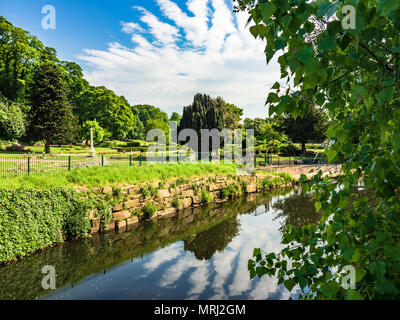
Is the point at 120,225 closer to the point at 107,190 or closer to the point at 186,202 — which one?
the point at 107,190

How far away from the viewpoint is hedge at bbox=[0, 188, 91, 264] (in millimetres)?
6223

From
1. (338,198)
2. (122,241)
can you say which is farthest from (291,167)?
(338,198)

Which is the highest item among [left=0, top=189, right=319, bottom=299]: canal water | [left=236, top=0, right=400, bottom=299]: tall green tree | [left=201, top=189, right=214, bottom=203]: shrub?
[left=236, top=0, right=400, bottom=299]: tall green tree

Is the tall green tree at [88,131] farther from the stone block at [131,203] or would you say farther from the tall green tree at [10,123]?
the stone block at [131,203]

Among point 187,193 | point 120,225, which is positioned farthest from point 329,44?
point 187,193

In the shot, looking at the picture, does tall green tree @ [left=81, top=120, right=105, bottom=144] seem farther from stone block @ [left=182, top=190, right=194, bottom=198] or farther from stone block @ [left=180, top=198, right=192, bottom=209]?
stone block @ [left=180, top=198, right=192, bottom=209]

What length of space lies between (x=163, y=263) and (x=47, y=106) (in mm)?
21581

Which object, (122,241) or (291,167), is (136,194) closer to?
(122,241)

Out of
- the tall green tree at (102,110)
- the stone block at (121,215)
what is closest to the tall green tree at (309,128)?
the tall green tree at (102,110)

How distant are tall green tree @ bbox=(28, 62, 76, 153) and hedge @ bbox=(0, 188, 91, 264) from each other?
1754 centimetres

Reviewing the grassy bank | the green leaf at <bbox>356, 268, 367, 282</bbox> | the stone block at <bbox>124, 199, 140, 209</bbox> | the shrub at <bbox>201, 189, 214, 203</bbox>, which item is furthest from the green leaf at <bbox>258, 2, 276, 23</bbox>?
the shrub at <bbox>201, 189, 214, 203</bbox>

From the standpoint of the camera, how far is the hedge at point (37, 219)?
6.22 m
